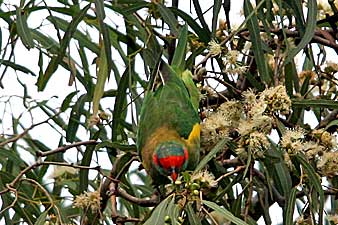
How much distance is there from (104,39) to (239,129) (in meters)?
0.29

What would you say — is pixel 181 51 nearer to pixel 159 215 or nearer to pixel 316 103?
Result: pixel 316 103

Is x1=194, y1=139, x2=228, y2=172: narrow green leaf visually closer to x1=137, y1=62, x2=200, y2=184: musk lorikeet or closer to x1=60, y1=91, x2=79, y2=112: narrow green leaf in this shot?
x1=137, y1=62, x2=200, y2=184: musk lorikeet

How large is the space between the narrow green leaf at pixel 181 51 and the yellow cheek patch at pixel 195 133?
138 mm

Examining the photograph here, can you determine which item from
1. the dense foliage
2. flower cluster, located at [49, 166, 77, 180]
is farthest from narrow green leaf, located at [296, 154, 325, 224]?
flower cluster, located at [49, 166, 77, 180]

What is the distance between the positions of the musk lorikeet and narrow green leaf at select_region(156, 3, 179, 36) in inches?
2.9

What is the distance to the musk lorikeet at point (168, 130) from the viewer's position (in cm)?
175

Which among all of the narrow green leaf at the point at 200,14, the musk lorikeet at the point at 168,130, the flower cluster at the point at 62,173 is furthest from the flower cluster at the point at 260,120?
the flower cluster at the point at 62,173

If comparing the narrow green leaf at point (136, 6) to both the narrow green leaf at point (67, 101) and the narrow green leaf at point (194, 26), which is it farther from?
the narrow green leaf at point (67, 101)

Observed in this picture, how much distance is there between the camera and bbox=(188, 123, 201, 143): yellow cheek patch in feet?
5.65

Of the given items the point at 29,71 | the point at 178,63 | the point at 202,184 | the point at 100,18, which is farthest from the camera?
the point at 29,71

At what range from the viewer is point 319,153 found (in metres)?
1.58

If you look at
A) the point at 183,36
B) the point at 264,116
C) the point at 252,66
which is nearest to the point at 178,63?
the point at 183,36

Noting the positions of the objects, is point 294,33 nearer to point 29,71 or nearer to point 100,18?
point 100,18

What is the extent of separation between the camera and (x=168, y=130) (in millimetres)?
1835
